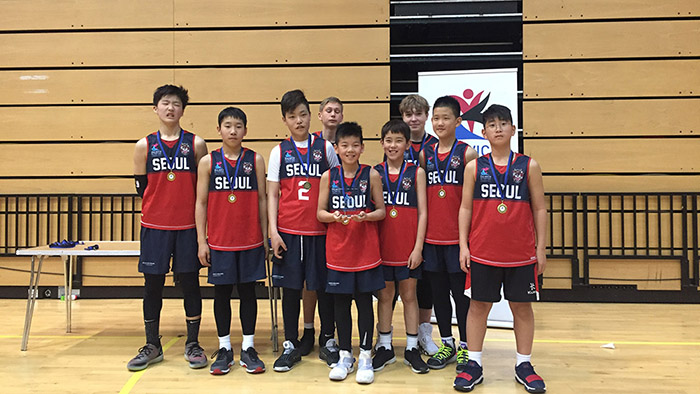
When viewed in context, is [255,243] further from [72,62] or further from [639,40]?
[639,40]

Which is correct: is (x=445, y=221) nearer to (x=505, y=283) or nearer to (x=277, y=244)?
→ (x=505, y=283)

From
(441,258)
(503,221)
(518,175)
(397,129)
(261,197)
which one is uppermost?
(397,129)

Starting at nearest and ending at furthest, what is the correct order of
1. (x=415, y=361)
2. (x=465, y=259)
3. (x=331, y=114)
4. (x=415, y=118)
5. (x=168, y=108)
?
(x=465, y=259) < (x=415, y=361) < (x=168, y=108) < (x=415, y=118) < (x=331, y=114)

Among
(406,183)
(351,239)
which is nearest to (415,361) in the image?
(351,239)

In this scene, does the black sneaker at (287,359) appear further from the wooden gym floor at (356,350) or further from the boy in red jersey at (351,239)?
the boy in red jersey at (351,239)

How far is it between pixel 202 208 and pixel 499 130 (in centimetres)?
174

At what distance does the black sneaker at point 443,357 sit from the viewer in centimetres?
282

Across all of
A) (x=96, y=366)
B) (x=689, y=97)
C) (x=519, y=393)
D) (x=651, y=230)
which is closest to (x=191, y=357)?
(x=96, y=366)

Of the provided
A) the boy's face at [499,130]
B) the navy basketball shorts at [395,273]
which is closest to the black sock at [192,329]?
the navy basketball shorts at [395,273]

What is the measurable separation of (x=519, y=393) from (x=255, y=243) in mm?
1668

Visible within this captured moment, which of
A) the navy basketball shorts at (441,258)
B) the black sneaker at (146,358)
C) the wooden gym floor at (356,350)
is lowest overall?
the wooden gym floor at (356,350)

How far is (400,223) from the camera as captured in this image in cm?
280

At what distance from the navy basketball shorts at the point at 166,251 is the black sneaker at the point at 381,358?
1.20 m

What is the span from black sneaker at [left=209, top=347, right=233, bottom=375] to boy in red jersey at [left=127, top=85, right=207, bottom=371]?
0.14 metres
